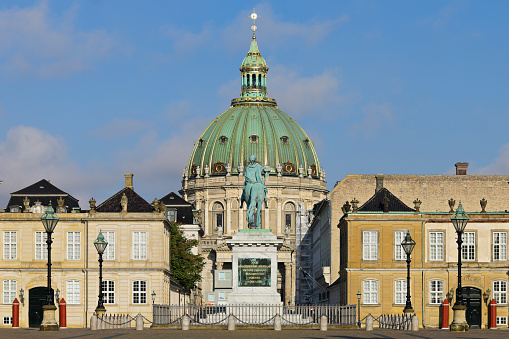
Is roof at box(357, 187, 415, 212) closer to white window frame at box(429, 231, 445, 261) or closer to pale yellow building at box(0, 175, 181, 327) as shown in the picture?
white window frame at box(429, 231, 445, 261)

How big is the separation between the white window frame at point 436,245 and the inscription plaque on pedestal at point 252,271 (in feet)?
89.7

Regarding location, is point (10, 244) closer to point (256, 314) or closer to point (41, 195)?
point (41, 195)

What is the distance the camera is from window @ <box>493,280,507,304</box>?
8775 cm

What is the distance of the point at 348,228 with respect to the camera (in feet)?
287

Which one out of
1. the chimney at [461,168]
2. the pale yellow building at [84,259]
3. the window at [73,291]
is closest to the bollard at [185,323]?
the pale yellow building at [84,259]

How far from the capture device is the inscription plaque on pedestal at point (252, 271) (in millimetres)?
62781

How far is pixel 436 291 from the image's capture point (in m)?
87.7

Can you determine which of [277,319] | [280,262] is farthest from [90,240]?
[280,262]

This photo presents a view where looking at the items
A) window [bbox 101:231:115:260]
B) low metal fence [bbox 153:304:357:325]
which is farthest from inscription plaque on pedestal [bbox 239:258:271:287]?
window [bbox 101:231:115:260]

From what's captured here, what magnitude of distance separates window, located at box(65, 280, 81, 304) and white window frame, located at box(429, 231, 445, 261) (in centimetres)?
2456

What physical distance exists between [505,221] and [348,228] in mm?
10528

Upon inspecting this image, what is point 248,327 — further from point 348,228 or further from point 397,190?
point 397,190

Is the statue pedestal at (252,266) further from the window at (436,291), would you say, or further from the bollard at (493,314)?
the window at (436,291)

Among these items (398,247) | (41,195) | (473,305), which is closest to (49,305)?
(398,247)
